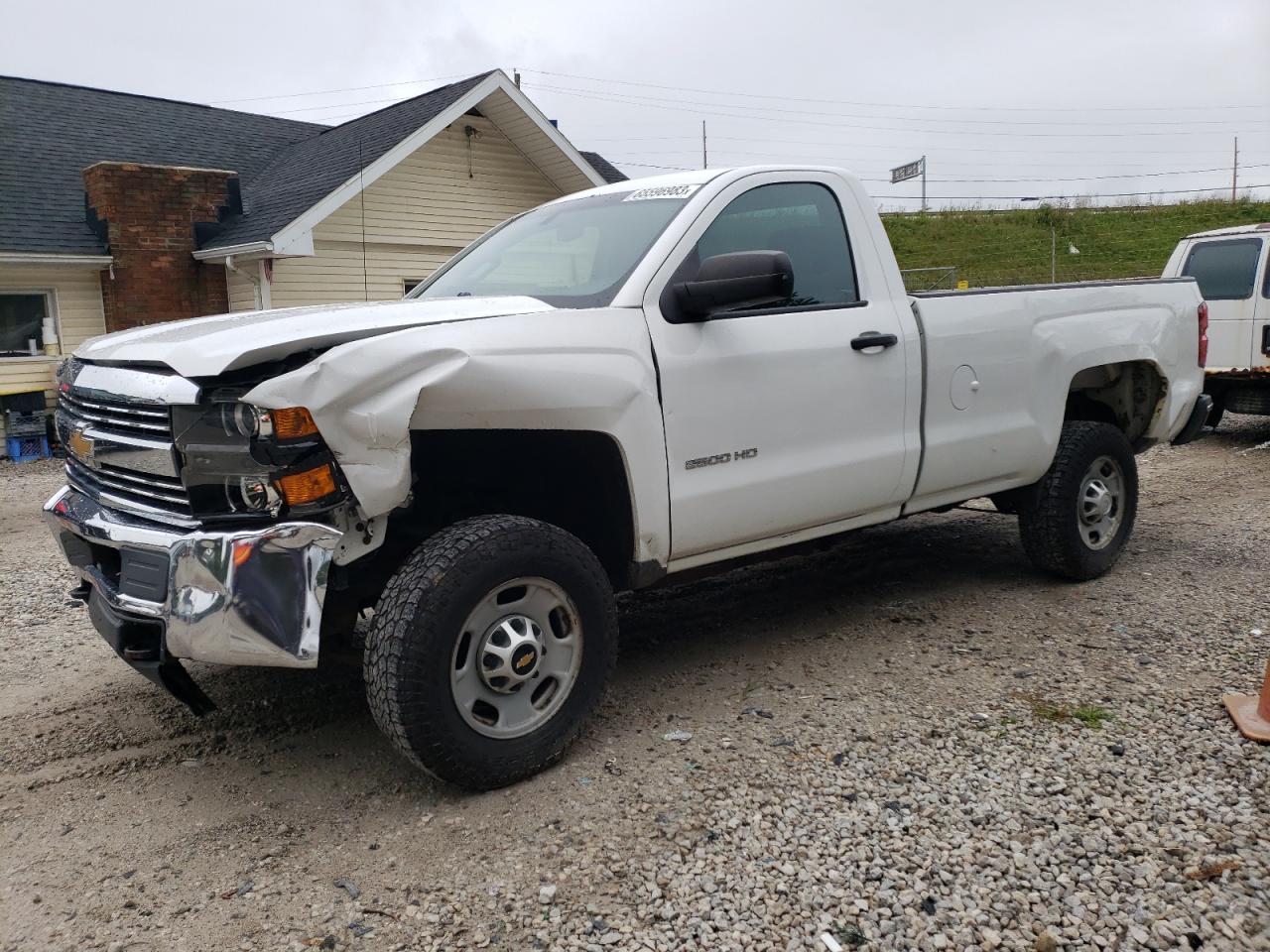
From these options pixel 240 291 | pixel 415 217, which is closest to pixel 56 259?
pixel 240 291

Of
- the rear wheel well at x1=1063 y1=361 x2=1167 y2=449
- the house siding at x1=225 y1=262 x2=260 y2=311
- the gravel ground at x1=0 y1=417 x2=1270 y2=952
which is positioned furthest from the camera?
the house siding at x1=225 y1=262 x2=260 y2=311

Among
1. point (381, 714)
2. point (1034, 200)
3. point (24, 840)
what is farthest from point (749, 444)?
point (1034, 200)

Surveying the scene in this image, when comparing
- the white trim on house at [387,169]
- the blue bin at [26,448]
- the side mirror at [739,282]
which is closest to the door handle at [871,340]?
the side mirror at [739,282]

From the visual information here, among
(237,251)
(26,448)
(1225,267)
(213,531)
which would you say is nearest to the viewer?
(213,531)

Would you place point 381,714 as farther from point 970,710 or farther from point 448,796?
point 970,710

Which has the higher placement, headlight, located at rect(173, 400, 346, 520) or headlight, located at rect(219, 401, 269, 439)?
headlight, located at rect(219, 401, 269, 439)

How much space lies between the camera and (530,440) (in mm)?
3691

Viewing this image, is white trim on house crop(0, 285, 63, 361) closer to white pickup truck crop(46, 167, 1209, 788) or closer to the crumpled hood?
white pickup truck crop(46, 167, 1209, 788)

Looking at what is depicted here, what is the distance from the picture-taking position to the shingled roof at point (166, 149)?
47.2 feet

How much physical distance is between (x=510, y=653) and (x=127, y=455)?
1.40 meters

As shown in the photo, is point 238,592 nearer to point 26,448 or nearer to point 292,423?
point 292,423

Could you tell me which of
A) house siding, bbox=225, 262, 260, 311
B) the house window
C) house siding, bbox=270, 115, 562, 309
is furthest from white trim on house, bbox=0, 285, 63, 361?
house siding, bbox=270, 115, 562, 309

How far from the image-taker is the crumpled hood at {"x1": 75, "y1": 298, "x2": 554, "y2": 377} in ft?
9.96

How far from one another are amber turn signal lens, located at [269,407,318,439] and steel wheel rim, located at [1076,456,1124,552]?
408cm
